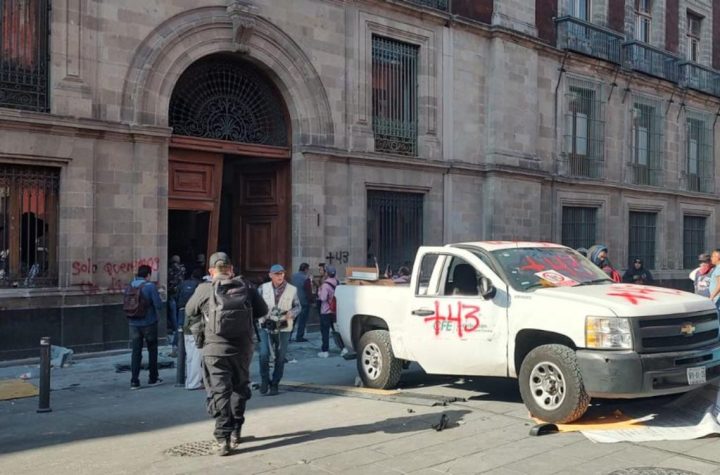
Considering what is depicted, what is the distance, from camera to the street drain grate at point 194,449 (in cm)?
677

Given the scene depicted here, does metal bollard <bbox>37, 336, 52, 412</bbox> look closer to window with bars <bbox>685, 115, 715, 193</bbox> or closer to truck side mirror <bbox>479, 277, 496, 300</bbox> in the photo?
truck side mirror <bbox>479, 277, 496, 300</bbox>

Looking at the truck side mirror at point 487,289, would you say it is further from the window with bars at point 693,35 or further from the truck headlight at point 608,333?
the window with bars at point 693,35

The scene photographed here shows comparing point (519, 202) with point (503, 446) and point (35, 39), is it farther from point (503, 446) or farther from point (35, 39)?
point (503, 446)

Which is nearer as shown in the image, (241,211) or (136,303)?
(136,303)

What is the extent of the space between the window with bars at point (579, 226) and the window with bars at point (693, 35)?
9304 millimetres

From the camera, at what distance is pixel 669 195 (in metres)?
26.8

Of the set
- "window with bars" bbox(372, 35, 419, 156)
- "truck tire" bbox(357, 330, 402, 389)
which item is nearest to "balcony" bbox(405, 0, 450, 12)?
"window with bars" bbox(372, 35, 419, 156)

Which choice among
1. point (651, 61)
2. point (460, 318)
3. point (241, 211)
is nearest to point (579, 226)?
point (651, 61)

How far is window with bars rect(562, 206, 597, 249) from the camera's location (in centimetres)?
2303

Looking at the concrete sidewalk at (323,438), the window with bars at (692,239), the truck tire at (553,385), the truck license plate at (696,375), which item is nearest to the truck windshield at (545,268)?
the truck tire at (553,385)

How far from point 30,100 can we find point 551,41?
15050mm

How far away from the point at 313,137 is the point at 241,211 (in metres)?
2.61

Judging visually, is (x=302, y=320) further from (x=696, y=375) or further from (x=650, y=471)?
(x=650, y=471)

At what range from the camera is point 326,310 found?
14.0 m
